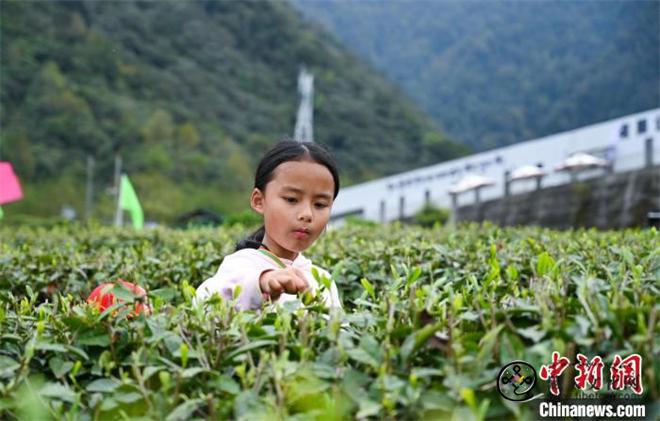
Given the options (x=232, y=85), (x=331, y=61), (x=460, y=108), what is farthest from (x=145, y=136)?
(x=460, y=108)

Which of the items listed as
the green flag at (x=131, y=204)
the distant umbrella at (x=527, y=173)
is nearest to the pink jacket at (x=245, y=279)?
the green flag at (x=131, y=204)

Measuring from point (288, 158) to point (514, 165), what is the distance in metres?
18.4

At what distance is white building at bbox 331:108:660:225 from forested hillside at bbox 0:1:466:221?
1766 cm

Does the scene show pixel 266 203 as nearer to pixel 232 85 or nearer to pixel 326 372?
pixel 326 372

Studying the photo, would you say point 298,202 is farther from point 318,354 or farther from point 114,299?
point 318,354

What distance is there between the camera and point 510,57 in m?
71.8

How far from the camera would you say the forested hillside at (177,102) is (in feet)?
134

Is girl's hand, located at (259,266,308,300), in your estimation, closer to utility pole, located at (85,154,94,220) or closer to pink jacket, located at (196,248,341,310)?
pink jacket, located at (196,248,341,310)

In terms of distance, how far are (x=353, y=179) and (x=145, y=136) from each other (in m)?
13.8

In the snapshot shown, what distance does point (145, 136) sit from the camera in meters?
45.9

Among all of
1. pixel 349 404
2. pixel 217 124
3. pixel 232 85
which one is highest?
pixel 232 85

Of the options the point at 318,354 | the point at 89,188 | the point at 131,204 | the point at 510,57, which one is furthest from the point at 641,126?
the point at 510,57

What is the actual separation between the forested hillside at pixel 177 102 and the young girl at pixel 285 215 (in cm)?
3625

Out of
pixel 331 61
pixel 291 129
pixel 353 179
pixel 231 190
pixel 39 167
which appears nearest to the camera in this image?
pixel 39 167
